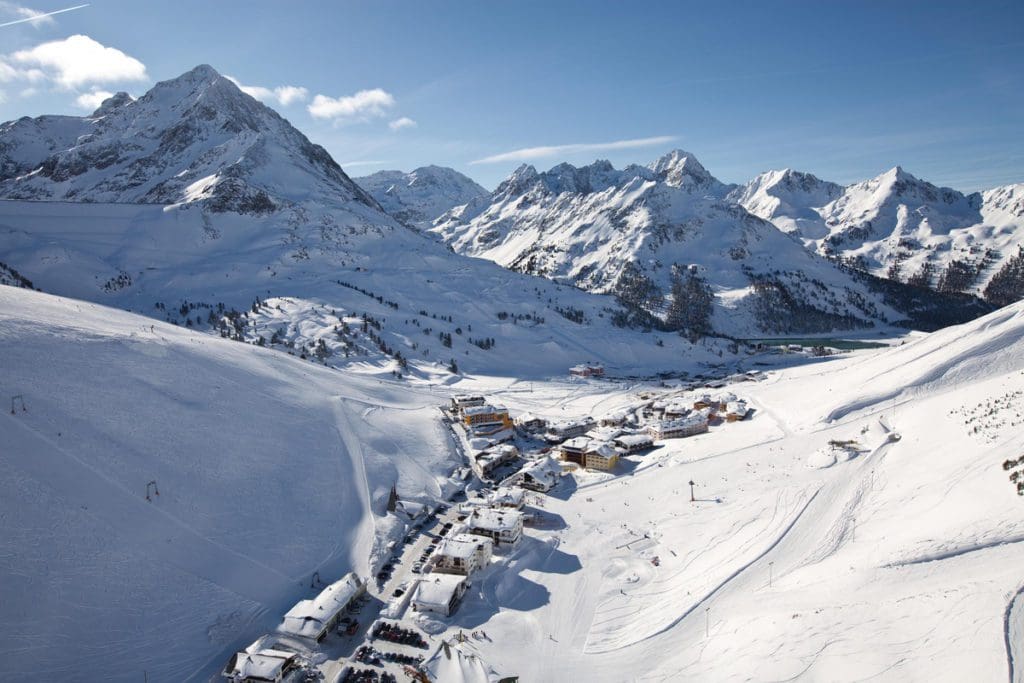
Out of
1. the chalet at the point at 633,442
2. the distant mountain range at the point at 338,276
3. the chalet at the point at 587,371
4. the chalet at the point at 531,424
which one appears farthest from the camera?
the distant mountain range at the point at 338,276

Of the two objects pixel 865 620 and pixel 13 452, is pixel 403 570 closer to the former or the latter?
pixel 13 452

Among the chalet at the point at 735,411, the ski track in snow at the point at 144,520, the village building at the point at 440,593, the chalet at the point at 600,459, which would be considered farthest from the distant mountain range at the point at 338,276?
the village building at the point at 440,593

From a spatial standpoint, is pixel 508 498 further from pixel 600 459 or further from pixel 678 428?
pixel 678 428

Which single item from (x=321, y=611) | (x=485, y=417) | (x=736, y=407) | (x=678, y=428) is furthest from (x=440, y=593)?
(x=736, y=407)

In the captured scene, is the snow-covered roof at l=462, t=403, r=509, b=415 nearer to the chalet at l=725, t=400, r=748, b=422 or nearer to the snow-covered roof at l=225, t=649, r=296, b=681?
the chalet at l=725, t=400, r=748, b=422

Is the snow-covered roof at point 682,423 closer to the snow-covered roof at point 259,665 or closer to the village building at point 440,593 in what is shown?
the village building at point 440,593

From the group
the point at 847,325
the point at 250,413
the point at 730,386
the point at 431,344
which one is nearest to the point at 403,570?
the point at 250,413

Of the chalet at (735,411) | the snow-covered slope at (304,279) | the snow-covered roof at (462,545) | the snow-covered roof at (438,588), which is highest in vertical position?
the snow-covered slope at (304,279)
